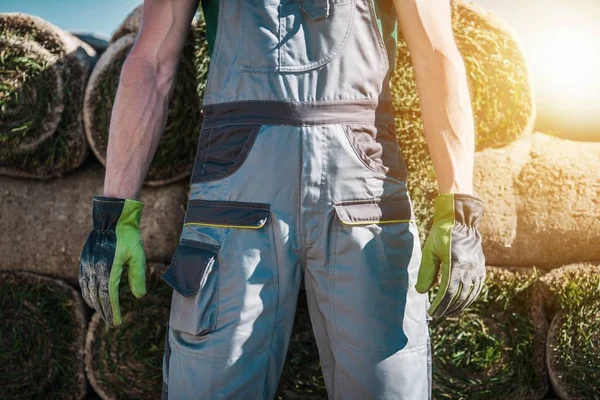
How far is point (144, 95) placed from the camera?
1462mm

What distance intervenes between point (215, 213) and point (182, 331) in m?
0.28

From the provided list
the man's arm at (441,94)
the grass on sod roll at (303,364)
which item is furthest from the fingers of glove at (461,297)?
the grass on sod roll at (303,364)

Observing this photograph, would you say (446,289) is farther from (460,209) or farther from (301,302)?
(301,302)

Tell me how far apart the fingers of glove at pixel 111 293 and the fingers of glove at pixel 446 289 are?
29.6 inches

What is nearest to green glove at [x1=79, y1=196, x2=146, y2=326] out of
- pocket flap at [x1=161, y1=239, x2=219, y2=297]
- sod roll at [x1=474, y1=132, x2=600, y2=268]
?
pocket flap at [x1=161, y1=239, x2=219, y2=297]

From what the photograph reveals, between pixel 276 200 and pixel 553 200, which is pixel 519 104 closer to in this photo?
pixel 553 200

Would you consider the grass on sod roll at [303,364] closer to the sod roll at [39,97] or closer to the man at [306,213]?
the man at [306,213]

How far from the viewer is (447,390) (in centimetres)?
177

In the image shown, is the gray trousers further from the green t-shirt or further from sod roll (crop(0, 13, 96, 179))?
sod roll (crop(0, 13, 96, 179))

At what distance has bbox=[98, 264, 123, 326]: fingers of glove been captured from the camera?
1.39 metres

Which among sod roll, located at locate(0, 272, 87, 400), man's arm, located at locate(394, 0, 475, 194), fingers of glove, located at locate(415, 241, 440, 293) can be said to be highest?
man's arm, located at locate(394, 0, 475, 194)

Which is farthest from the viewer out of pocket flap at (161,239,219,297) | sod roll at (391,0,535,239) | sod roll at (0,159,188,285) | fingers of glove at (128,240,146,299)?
sod roll at (0,159,188,285)

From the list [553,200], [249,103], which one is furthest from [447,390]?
[249,103]

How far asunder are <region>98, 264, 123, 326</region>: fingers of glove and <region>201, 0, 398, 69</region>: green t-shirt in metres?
0.61
